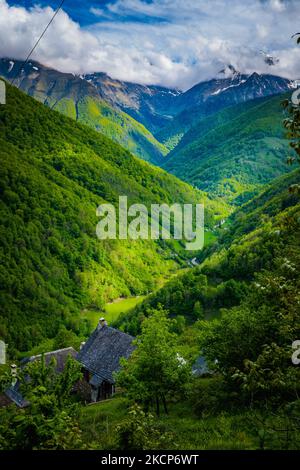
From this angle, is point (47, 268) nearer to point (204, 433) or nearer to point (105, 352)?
point (105, 352)

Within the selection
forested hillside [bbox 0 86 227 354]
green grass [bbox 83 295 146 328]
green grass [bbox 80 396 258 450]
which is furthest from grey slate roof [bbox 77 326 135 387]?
green grass [bbox 83 295 146 328]

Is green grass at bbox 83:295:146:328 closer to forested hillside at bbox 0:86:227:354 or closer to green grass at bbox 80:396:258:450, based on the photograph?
forested hillside at bbox 0:86:227:354

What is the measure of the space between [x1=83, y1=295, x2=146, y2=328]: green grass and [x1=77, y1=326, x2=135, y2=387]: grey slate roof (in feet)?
282

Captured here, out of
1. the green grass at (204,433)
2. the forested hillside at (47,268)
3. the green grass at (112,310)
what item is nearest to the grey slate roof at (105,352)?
the green grass at (204,433)

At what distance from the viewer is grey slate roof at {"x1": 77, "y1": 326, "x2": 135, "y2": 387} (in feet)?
185

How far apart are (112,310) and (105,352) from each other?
105018 mm

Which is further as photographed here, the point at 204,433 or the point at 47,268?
the point at 47,268

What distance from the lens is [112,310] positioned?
164m

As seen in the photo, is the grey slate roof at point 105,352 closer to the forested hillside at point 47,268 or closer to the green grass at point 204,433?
the green grass at point 204,433

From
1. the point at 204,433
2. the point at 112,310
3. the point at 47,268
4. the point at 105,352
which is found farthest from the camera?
the point at 47,268

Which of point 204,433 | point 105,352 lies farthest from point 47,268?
point 204,433

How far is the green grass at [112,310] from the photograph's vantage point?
506 feet

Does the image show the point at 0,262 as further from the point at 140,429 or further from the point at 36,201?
the point at 140,429
